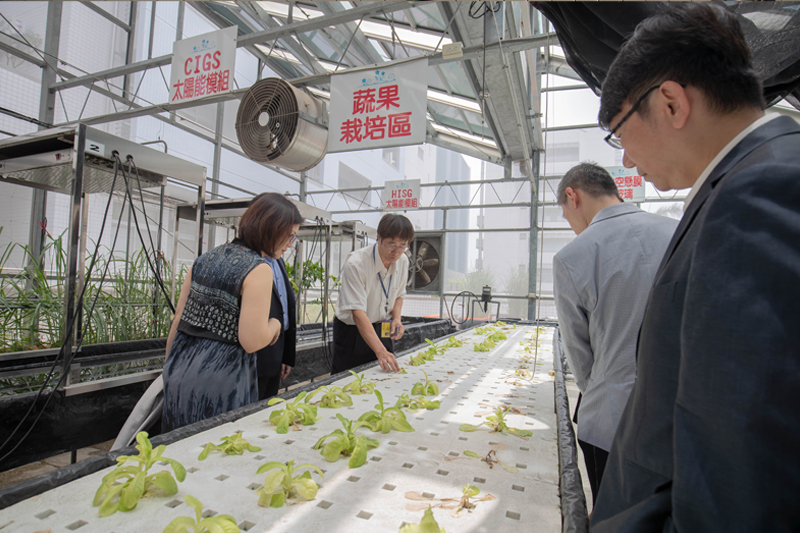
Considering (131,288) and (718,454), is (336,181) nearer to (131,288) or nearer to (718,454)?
(131,288)

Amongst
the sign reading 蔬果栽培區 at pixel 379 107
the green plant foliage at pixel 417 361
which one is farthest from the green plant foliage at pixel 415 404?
the sign reading 蔬果栽培區 at pixel 379 107

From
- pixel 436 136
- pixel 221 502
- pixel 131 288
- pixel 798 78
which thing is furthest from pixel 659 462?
pixel 436 136

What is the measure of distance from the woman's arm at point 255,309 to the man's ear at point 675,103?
1.21 metres

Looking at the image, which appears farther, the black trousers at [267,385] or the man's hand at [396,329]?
the man's hand at [396,329]

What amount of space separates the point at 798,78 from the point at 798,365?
5.54ft

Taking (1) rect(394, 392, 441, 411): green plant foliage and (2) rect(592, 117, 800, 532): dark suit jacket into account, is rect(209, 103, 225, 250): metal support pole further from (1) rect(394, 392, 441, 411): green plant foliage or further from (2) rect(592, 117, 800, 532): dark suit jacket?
(2) rect(592, 117, 800, 532): dark suit jacket

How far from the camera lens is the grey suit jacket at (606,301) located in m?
1.08

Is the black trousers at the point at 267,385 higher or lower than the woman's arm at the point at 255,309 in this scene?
lower

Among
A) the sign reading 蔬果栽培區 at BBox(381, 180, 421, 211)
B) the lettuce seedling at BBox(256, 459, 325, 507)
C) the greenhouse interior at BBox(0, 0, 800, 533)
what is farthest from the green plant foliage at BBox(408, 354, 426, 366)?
the sign reading 蔬果栽培區 at BBox(381, 180, 421, 211)

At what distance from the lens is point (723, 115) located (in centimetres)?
54

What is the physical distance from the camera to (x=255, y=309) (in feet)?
4.54

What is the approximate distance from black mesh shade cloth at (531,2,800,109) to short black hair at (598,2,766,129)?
840mm

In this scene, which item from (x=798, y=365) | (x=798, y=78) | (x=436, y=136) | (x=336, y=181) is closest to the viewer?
(x=798, y=365)

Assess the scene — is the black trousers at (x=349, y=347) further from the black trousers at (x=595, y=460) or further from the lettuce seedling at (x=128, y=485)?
the lettuce seedling at (x=128, y=485)
